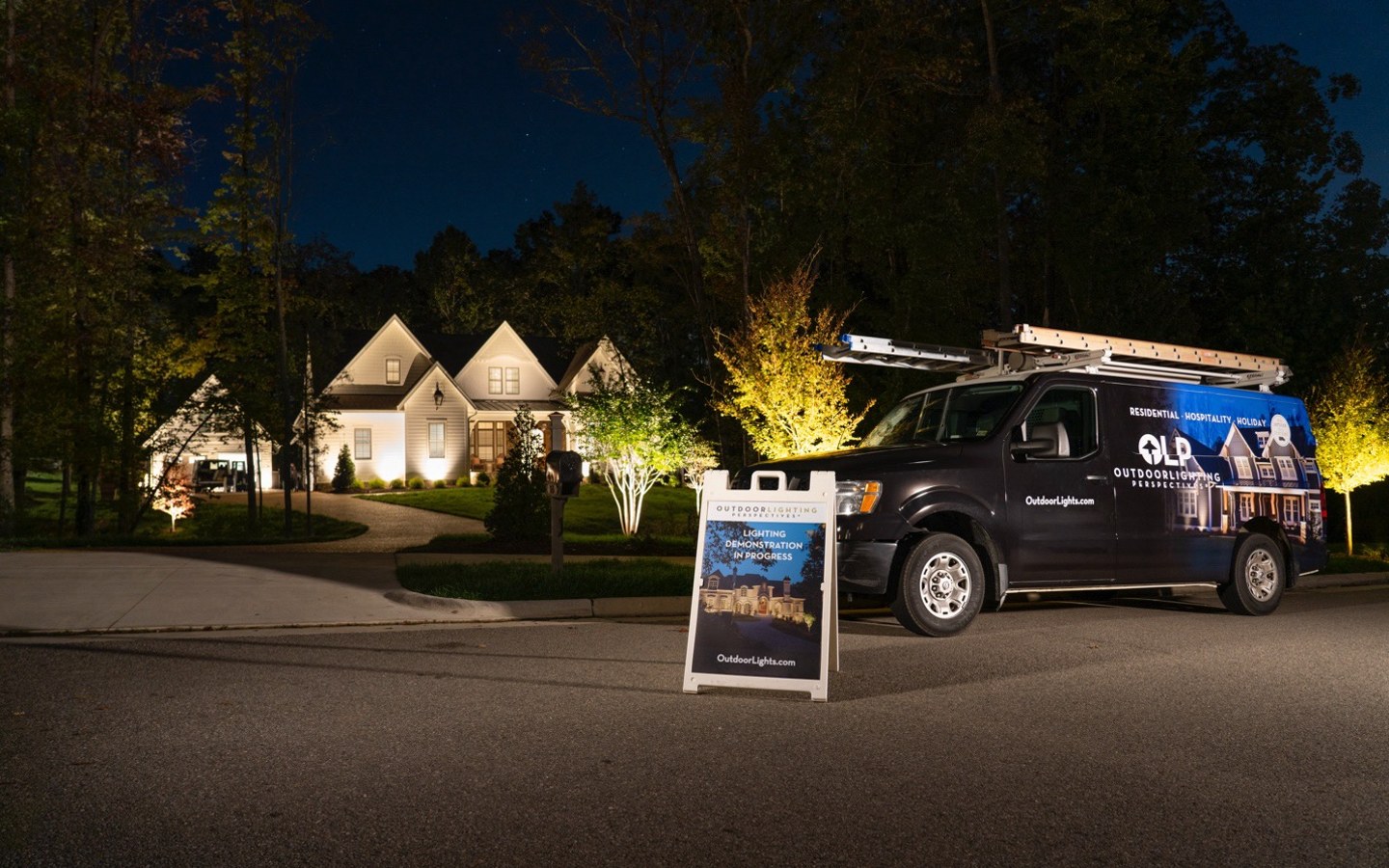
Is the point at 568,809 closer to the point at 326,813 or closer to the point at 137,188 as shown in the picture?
the point at 326,813

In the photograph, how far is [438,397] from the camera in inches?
1620

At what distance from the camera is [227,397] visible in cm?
2514

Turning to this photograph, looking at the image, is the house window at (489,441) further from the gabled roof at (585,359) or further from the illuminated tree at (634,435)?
the illuminated tree at (634,435)

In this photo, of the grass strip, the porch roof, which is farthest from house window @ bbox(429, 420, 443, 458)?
the grass strip

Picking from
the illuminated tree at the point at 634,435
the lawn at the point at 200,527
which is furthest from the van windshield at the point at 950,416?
the lawn at the point at 200,527

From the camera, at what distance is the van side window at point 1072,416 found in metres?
10.6

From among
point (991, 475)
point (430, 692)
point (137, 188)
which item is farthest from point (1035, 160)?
point (430, 692)

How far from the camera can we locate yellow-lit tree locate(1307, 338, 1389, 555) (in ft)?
68.0

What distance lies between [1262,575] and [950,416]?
13.0ft

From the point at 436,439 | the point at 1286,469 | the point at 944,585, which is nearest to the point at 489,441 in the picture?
the point at 436,439

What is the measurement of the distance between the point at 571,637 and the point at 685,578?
10.7ft

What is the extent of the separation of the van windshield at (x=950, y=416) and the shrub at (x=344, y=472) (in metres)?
31.0

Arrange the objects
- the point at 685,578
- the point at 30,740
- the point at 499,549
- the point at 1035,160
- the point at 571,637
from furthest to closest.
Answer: the point at 1035,160, the point at 499,549, the point at 685,578, the point at 571,637, the point at 30,740

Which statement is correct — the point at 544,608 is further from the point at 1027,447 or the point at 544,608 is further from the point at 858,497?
the point at 1027,447
